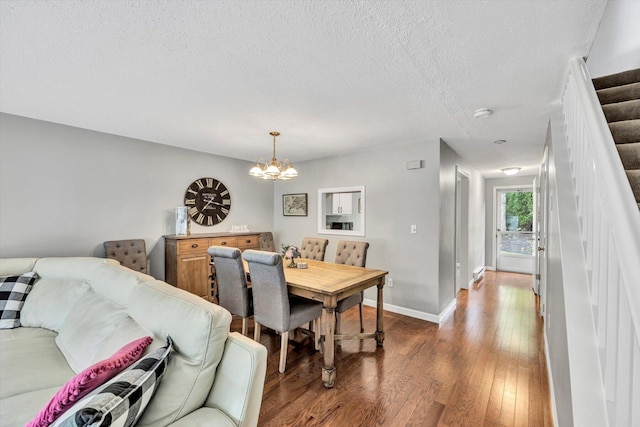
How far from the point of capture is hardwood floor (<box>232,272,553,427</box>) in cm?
182

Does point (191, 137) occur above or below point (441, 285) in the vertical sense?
above

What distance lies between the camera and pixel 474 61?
1.79 m

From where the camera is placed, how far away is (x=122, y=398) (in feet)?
2.67

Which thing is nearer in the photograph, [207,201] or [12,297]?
[12,297]

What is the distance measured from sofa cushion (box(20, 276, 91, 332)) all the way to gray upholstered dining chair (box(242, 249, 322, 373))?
1248 mm

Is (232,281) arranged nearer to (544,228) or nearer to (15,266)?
(15,266)

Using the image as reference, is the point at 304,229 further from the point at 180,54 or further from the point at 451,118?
the point at 180,54

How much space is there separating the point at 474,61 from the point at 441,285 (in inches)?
103

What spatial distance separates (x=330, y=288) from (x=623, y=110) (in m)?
2.08

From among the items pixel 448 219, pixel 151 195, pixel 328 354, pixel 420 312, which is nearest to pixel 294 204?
pixel 151 195

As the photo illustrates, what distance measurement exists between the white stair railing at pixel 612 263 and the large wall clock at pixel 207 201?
14.1 feet

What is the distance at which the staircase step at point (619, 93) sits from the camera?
150 cm

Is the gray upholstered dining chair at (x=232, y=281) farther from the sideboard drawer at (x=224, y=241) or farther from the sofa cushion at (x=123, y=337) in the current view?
the sideboard drawer at (x=224, y=241)

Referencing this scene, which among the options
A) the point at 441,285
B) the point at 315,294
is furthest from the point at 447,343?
the point at 315,294
